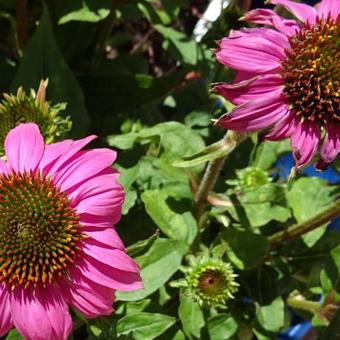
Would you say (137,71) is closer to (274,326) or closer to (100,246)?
(274,326)

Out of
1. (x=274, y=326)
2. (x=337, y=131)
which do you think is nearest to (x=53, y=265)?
(x=337, y=131)

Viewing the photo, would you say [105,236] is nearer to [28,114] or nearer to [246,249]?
[28,114]

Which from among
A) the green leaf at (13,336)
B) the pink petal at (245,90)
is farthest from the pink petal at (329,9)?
the green leaf at (13,336)

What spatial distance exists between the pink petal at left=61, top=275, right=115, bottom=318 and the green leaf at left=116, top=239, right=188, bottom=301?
8.9 inches

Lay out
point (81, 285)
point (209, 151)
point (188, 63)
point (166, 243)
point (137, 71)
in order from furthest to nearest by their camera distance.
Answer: point (137, 71) → point (188, 63) → point (166, 243) → point (209, 151) → point (81, 285)

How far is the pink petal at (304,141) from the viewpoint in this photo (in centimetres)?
91

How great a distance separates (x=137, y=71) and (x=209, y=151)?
2.33ft

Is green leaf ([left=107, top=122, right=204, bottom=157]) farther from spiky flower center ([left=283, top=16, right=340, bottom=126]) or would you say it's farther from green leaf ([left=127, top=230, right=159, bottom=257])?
spiky flower center ([left=283, top=16, right=340, bottom=126])

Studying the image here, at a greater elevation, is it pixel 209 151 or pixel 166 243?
pixel 209 151

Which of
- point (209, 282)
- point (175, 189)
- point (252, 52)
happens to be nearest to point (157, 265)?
point (209, 282)

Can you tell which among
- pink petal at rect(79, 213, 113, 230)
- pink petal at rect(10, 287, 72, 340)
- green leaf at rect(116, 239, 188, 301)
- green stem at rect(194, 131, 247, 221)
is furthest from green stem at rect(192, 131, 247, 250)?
pink petal at rect(10, 287, 72, 340)

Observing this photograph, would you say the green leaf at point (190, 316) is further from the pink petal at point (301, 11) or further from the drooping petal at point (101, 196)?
the pink petal at point (301, 11)

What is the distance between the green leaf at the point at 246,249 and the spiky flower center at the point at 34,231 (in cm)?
40

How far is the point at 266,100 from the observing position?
92 cm
